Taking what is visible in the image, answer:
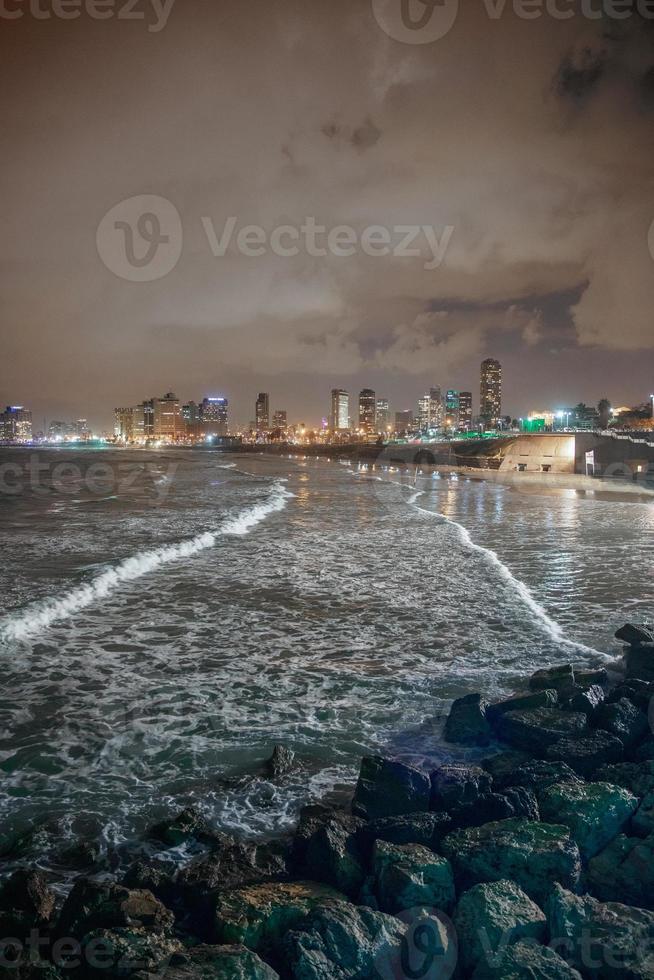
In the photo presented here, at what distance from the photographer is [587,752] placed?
18.5 ft

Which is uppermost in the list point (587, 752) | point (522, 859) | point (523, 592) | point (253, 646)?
point (522, 859)

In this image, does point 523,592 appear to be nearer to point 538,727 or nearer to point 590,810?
point 538,727

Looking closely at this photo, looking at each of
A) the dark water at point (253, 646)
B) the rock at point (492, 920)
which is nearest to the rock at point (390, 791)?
the dark water at point (253, 646)

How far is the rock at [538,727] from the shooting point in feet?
19.7

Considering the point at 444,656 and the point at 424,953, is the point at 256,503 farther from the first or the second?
the point at 424,953

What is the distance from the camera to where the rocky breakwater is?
336 centimetres

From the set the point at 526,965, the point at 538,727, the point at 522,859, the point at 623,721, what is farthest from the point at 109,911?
the point at 623,721

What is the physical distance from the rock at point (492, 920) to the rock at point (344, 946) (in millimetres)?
382

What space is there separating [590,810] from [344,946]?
87.9 inches

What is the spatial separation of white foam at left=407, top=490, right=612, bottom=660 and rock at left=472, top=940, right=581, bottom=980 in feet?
20.7

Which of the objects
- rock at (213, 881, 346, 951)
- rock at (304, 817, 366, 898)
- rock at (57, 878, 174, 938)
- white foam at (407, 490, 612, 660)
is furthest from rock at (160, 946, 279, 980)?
white foam at (407, 490, 612, 660)

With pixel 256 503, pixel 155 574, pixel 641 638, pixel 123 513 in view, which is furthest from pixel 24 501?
pixel 641 638

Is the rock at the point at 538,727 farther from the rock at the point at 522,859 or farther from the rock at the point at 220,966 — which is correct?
the rock at the point at 220,966

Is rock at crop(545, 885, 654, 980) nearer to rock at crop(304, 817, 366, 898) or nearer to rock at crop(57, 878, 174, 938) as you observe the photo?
rock at crop(304, 817, 366, 898)
